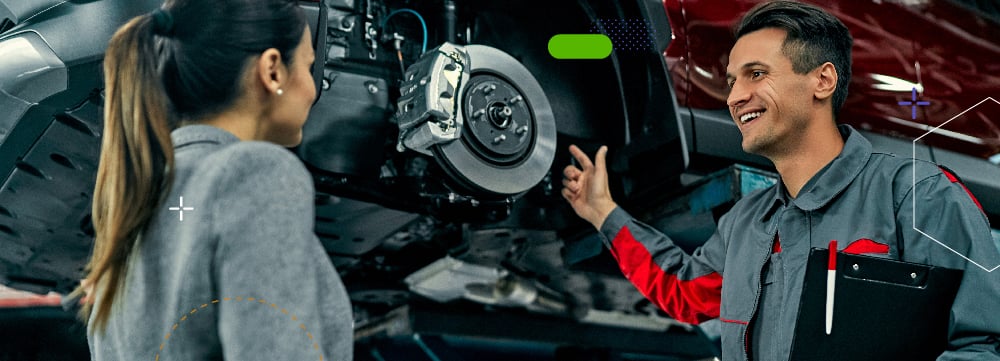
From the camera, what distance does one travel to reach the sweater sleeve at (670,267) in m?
1.48

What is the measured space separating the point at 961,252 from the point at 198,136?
0.88 meters

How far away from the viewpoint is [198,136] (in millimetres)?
826

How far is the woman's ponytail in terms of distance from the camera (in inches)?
31.8

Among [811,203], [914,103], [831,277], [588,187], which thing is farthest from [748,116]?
[914,103]

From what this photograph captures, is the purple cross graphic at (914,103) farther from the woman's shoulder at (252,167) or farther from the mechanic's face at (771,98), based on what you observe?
the woman's shoulder at (252,167)

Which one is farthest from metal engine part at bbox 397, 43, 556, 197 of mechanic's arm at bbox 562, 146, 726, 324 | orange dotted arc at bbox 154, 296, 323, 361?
orange dotted arc at bbox 154, 296, 323, 361

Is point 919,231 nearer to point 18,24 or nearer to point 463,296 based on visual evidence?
point 18,24

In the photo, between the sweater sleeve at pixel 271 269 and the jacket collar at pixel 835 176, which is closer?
the sweater sleeve at pixel 271 269

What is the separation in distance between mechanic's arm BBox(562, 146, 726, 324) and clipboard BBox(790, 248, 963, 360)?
0.32 m

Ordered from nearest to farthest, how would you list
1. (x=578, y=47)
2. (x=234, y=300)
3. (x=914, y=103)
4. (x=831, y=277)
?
(x=234, y=300) < (x=831, y=277) < (x=578, y=47) < (x=914, y=103)

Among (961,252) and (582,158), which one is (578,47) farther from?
(961,252)

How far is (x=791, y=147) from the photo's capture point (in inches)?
51.1

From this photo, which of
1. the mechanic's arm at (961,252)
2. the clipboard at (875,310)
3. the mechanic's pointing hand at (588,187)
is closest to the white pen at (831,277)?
the clipboard at (875,310)

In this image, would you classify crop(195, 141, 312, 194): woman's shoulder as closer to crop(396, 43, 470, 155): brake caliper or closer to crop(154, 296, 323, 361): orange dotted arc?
crop(154, 296, 323, 361): orange dotted arc
